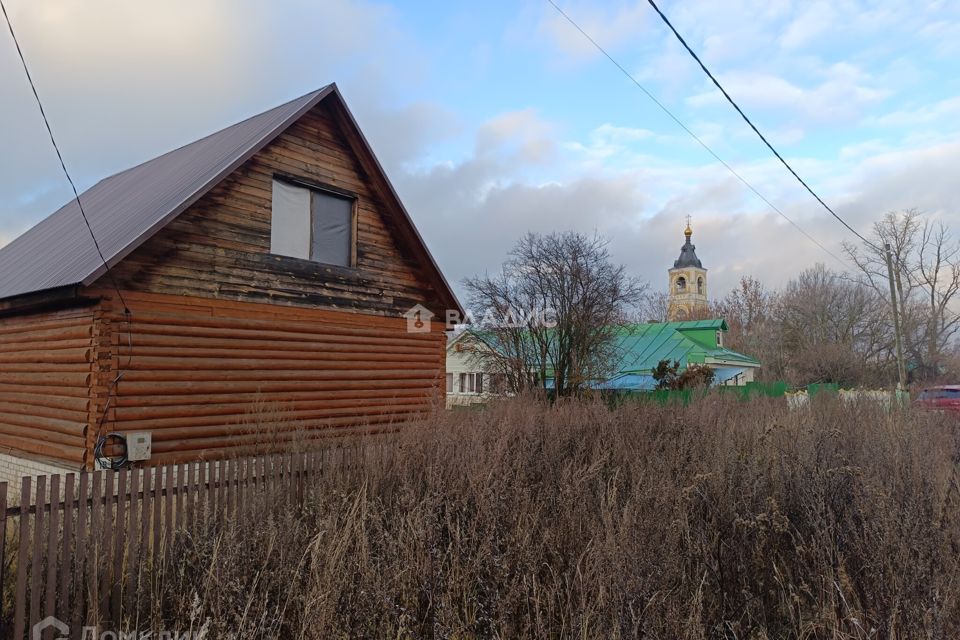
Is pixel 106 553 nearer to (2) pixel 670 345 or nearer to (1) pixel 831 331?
(2) pixel 670 345

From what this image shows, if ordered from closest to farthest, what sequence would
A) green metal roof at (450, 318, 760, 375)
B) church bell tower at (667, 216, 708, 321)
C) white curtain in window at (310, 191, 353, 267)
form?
white curtain in window at (310, 191, 353, 267) < green metal roof at (450, 318, 760, 375) < church bell tower at (667, 216, 708, 321)

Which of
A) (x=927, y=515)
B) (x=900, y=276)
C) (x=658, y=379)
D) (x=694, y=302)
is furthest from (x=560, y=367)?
(x=694, y=302)

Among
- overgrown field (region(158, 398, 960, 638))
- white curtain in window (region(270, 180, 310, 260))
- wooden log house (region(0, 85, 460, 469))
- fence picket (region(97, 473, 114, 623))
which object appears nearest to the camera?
overgrown field (region(158, 398, 960, 638))

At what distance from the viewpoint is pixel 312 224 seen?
1041 centimetres

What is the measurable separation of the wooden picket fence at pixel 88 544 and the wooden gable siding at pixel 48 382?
3.30 metres

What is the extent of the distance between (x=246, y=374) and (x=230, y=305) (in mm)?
1127

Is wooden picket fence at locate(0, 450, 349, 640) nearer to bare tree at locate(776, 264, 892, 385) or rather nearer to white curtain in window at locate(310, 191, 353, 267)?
white curtain in window at locate(310, 191, 353, 267)

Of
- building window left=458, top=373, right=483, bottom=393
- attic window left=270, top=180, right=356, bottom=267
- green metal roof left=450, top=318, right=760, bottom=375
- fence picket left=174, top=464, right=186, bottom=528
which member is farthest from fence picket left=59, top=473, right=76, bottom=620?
building window left=458, top=373, right=483, bottom=393

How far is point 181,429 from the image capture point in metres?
8.34

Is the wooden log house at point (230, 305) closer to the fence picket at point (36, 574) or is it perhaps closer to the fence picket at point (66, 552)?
the fence picket at point (66, 552)

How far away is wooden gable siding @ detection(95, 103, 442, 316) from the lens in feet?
27.3

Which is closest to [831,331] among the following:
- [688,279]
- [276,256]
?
[688,279]

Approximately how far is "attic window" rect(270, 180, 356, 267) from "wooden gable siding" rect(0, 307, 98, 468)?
309cm

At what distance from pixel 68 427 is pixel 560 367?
A: 14.7 metres
